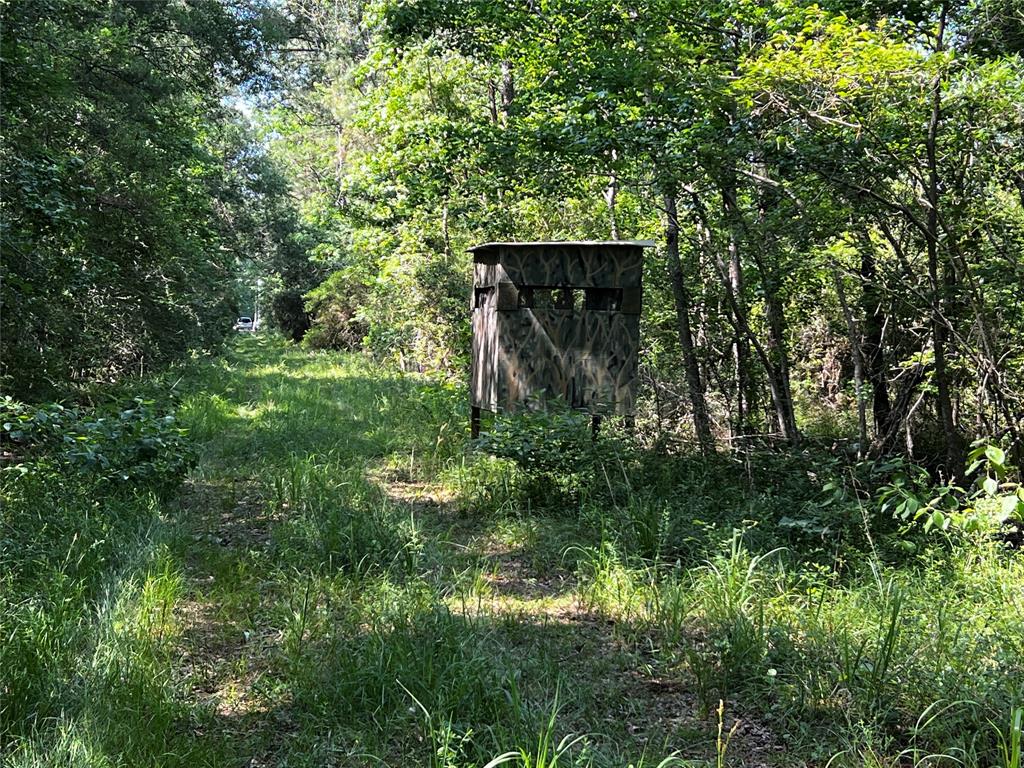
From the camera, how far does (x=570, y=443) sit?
631 cm

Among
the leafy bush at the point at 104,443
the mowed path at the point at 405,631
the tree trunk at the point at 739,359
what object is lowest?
the mowed path at the point at 405,631

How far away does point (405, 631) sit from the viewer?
3.62 metres

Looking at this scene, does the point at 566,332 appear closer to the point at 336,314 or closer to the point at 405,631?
the point at 405,631

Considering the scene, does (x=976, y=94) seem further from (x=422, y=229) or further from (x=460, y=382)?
(x=422, y=229)

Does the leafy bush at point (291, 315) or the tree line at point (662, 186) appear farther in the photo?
the leafy bush at point (291, 315)

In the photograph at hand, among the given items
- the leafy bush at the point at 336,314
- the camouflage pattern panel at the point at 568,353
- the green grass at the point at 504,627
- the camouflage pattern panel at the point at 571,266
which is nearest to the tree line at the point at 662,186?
the camouflage pattern panel at the point at 571,266

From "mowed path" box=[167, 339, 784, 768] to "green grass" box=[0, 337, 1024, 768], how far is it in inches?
0.7

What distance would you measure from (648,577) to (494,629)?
3.70ft

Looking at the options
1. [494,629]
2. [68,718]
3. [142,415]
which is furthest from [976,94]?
[142,415]

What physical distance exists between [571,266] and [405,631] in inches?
180

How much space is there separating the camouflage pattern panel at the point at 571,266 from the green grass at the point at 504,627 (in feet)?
6.04

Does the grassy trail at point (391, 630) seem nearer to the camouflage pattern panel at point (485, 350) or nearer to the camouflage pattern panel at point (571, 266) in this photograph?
the camouflage pattern panel at point (485, 350)

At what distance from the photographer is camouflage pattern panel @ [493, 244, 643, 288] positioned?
7.29 m

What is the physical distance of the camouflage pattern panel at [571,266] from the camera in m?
7.29
